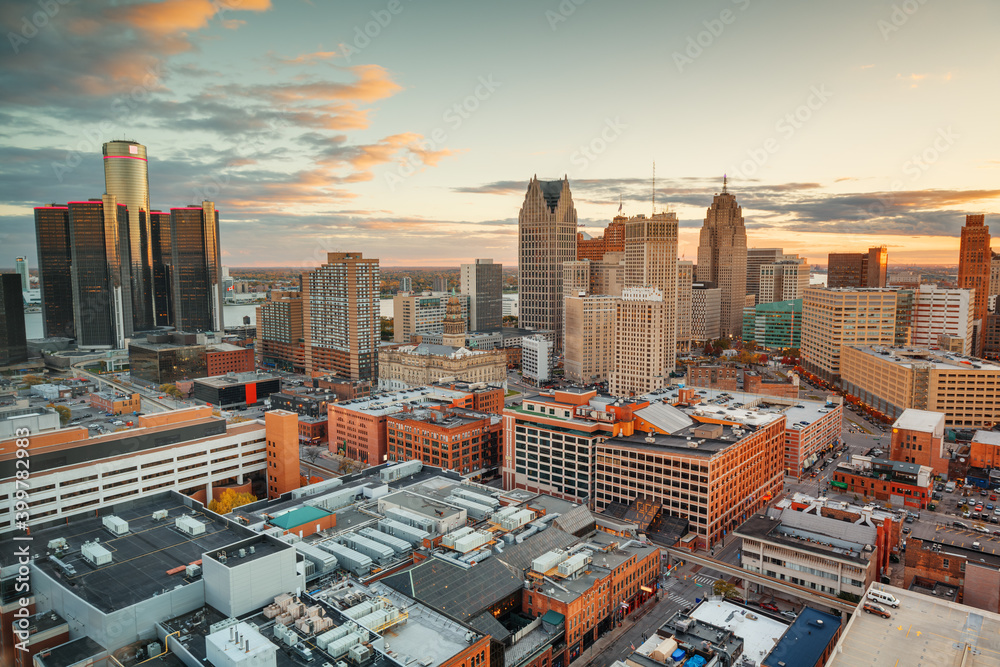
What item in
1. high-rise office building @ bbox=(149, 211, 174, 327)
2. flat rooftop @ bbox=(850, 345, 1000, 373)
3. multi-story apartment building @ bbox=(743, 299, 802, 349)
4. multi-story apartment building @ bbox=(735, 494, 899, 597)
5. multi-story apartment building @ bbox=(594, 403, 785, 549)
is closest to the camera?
multi-story apartment building @ bbox=(735, 494, 899, 597)

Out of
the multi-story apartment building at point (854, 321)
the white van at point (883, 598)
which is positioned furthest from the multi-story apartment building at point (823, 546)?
the multi-story apartment building at point (854, 321)

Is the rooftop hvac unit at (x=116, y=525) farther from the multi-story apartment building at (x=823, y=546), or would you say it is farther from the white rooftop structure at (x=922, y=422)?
the white rooftop structure at (x=922, y=422)

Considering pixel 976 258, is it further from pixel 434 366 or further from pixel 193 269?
pixel 193 269

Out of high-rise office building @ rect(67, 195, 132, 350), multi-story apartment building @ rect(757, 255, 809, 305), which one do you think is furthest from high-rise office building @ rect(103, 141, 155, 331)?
multi-story apartment building @ rect(757, 255, 809, 305)

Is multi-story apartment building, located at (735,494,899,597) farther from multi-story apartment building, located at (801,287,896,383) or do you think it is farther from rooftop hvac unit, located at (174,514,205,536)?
multi-story apartment building, located at (801,287,896,383)

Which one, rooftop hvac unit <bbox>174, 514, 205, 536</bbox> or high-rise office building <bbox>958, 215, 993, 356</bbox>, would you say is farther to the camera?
high-rise office building <bbox>958, 215, 993, 356</bbox>

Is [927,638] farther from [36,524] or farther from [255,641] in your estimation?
[36,524]
